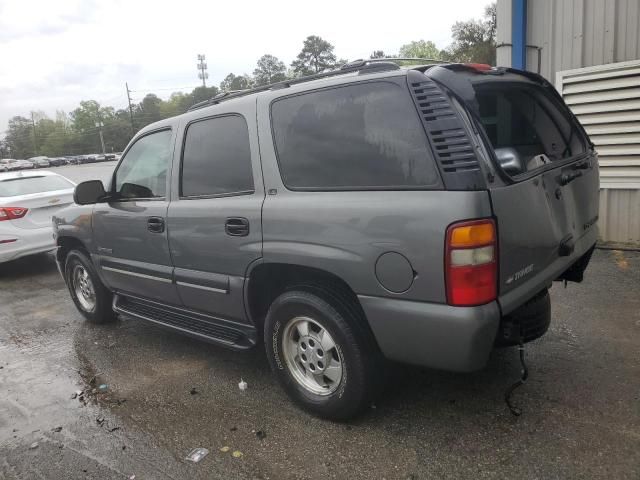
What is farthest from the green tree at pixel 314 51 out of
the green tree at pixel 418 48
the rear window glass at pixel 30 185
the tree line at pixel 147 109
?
the rear window glass at pixel 30 185

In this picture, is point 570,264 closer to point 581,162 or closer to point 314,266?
point 581,162

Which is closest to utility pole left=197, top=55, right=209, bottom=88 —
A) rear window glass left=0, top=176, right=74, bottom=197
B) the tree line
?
the tree line

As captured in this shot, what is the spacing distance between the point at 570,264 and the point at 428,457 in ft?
4.71

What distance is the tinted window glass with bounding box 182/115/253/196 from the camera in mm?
3287

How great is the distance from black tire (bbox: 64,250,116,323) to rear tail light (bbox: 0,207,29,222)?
2690mm

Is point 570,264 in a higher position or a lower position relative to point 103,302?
higher

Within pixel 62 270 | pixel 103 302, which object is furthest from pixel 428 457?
pixel 62 270

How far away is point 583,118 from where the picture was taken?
6559 mm

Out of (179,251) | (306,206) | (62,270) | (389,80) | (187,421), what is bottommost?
(187,421)

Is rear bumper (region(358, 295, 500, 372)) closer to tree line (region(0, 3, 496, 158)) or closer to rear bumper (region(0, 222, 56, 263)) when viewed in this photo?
rear bumper (region(0, 222, 56, 263))

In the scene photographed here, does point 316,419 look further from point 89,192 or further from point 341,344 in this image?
point 89,192

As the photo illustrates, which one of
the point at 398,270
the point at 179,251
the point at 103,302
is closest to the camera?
the point at 398,270

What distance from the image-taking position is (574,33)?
643cm

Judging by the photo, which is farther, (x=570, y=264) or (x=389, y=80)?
(x=570, y=264)
